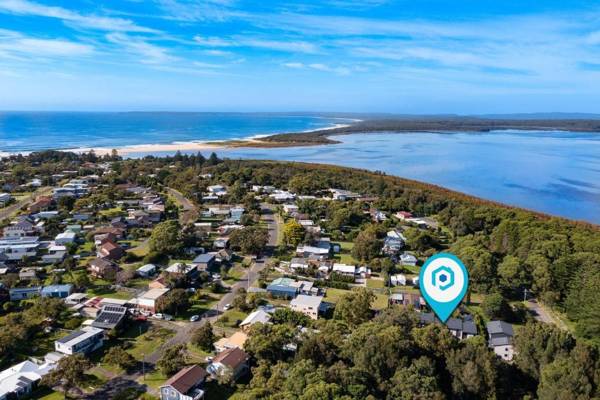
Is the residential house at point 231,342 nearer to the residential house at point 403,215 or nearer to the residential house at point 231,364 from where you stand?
the residential house at point 231,364

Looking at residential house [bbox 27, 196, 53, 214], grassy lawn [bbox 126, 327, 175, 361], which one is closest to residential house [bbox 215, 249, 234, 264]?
grassy lawn [bbox 126, 327, 175, 361]

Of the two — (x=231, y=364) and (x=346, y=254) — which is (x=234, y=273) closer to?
(x=346, y=254)

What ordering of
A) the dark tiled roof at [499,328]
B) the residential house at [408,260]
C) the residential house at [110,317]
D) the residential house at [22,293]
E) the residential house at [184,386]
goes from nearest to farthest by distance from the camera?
the residential house at [184,386] < the dark tiled roof at [499,328] < the residential house at [110,317] < the residential house at [22,293] < the residential house at [408,260]

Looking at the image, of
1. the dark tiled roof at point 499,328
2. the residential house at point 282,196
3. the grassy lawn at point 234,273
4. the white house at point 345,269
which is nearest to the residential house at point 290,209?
the residential house at point 282,196

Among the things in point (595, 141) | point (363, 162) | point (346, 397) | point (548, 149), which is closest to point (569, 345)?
point (346, 397)

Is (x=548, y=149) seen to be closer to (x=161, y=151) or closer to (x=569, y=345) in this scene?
(x=161, y=151)

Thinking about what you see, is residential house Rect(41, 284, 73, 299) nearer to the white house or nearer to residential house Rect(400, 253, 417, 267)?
the white house
